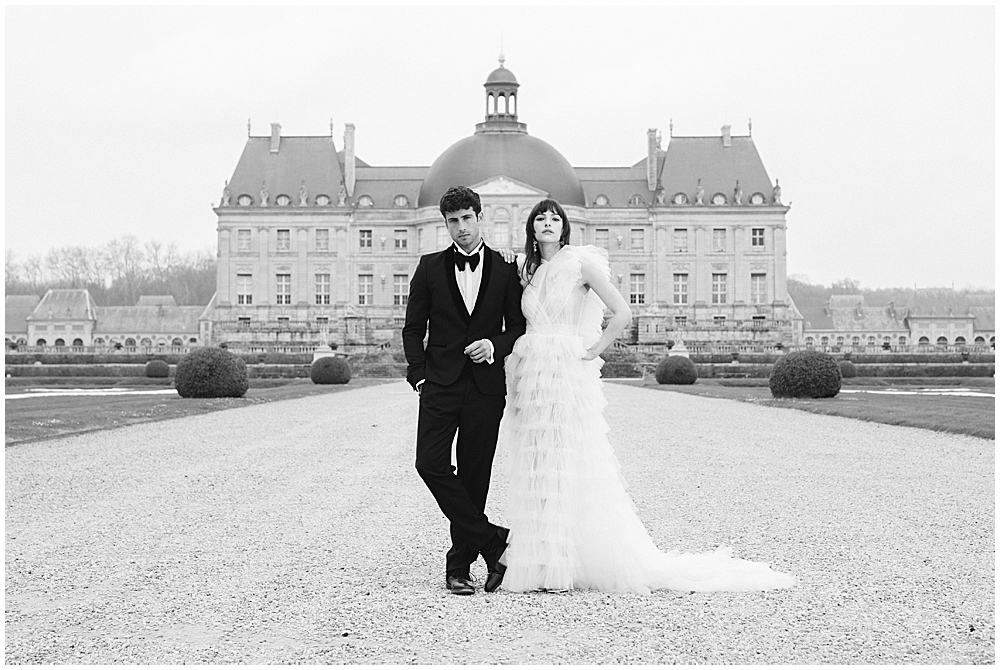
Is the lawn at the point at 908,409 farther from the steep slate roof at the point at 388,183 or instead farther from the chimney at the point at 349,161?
the chimney at the point at 349,161

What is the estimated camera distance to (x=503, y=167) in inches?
2179

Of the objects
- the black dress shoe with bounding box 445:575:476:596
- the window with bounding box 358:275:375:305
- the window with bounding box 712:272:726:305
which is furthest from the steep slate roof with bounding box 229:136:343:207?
the black dress shoe with bounding box 445:575:476:596

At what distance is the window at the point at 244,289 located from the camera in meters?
57.4

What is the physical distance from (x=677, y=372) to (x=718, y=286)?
2906 cm

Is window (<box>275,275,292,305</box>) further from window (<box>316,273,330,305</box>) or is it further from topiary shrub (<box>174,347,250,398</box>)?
topiary shrub (<box>174,347,250,398</box>)

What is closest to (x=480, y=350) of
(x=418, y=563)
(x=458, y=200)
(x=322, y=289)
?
(x=458, y=200)

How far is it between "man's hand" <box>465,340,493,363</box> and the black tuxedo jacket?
61 millimetres

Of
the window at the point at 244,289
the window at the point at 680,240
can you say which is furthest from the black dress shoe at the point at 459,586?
the window at the point at 244,289

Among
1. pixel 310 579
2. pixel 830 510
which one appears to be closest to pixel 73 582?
pixel 310 579

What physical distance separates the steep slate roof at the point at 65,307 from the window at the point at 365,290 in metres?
17.9

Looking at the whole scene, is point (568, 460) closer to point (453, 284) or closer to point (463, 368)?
point (463, 368)

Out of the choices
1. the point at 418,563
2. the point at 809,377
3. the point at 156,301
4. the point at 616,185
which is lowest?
the point at 418,563

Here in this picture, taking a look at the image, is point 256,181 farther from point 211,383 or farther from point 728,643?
point 728,643

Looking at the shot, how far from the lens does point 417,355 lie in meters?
4.65
